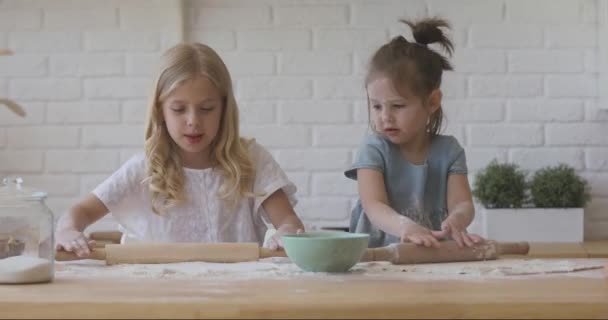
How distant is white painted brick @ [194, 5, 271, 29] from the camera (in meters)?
3.23

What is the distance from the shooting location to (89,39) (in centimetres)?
328

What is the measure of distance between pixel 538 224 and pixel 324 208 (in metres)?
0.70

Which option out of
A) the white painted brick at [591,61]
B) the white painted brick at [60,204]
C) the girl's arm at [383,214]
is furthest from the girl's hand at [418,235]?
the white painted brick at [60,204]

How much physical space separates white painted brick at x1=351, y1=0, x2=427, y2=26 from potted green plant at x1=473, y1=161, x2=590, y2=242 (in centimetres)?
59

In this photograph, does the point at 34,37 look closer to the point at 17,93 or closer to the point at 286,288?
the point at 17,93

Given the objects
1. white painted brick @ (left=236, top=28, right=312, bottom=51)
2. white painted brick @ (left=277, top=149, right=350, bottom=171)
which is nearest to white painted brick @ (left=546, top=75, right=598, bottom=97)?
white painted brick @ (left=277, top=149, right=350, bottom=171)

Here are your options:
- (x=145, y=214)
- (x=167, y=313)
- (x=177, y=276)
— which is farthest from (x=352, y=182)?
(x=167, y=313)

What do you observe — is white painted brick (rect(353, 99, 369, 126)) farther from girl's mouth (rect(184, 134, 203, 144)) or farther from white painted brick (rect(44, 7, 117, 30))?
girl's mouth (rect(184, 134, 203, 144))

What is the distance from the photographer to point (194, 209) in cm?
226

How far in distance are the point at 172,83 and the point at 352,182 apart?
3.89 ft

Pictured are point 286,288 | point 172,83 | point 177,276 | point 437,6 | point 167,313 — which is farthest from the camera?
point 437,6

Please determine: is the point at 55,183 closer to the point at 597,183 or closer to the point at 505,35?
the point at 505,35

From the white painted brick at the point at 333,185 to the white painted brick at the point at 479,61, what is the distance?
0.52 metres

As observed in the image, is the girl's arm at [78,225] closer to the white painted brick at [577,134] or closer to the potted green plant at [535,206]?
the potted green plant at [535,206]
